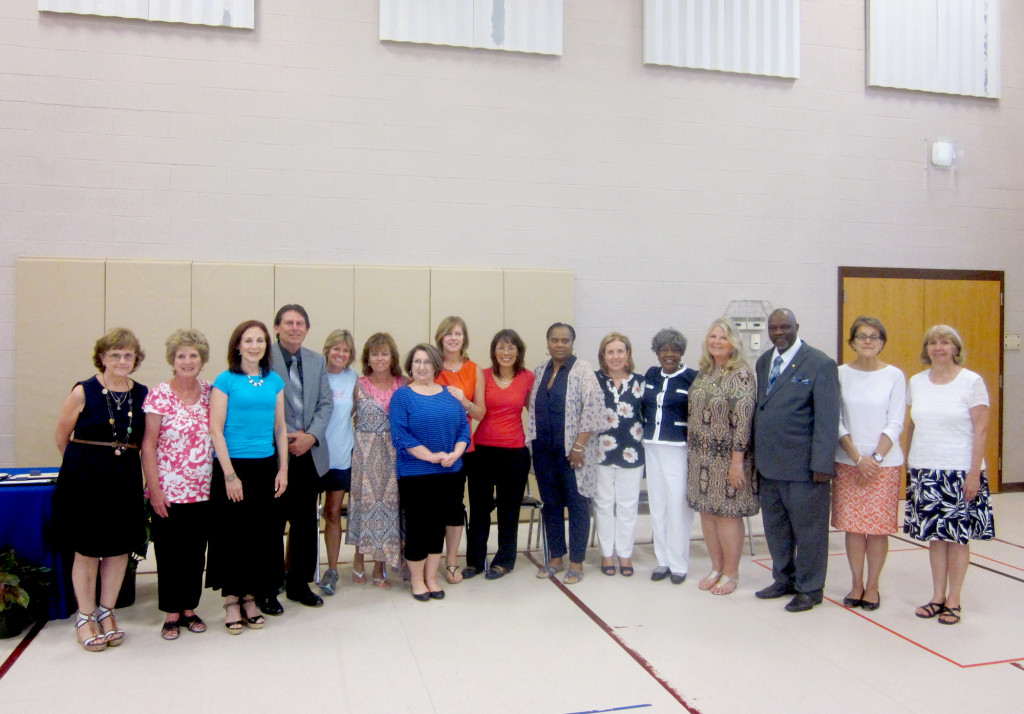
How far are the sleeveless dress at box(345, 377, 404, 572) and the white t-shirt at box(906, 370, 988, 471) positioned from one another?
8.29 feet

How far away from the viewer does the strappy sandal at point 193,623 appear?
→ 332 cm

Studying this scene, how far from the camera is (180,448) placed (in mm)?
3223

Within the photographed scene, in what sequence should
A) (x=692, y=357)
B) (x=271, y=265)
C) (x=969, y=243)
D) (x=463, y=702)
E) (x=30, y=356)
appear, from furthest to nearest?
(x=969, y=243) < (x=692, y=357) < (x=271, y=265) < (x=30, y=356) < (x=463, y=702)

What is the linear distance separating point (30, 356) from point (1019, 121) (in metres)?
8.14

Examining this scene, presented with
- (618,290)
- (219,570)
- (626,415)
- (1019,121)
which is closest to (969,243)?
(1019,121)

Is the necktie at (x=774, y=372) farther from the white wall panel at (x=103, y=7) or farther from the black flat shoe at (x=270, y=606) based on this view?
the white wall panel at (x=103, y=7)

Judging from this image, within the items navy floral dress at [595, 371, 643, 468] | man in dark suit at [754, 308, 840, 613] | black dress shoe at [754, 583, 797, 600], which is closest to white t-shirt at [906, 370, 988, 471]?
man in dark suit at [754, 308, 840, 613]

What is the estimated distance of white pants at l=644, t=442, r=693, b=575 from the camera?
4.01 metres

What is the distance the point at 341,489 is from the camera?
Result: 3.89 metres

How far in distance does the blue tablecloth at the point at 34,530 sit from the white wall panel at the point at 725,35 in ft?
16.4

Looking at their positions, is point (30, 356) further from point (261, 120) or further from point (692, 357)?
point (692, 357)

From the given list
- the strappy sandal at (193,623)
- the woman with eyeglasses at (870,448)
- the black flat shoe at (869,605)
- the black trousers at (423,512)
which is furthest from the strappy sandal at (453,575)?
the black flat shoe at (869,605)

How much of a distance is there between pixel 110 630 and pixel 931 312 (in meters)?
6.42

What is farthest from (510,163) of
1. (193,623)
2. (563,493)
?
(193,623)
